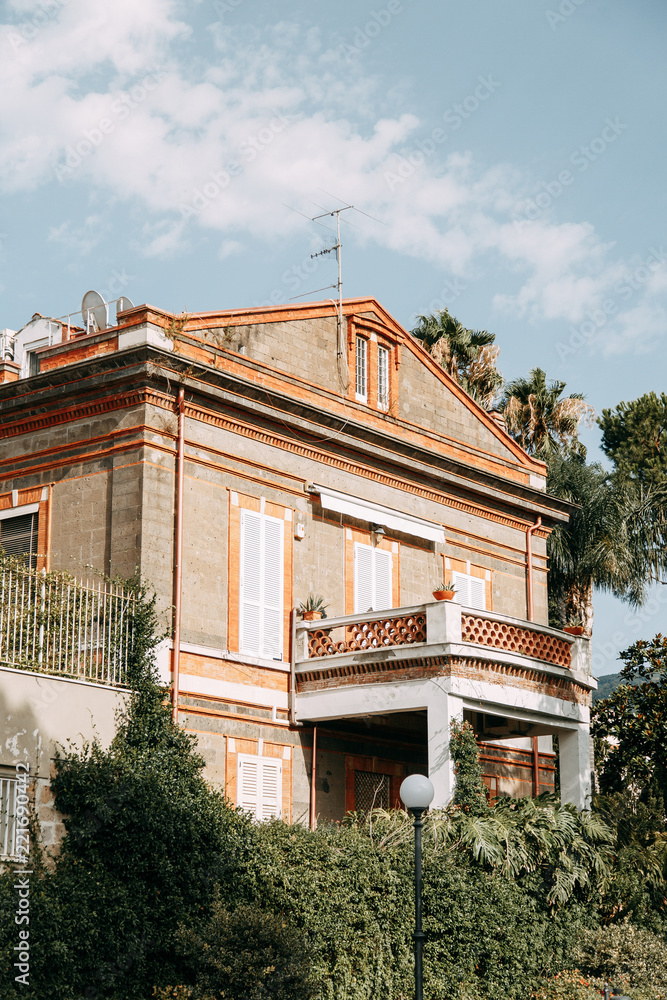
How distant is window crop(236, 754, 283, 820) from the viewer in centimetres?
1930

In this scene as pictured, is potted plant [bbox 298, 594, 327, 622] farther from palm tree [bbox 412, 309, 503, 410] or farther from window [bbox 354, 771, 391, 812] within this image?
palm tree [bbox 412, 309, 503, 410]

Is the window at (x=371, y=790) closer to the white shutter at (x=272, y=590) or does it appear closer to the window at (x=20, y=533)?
the white shutter at (x=272, y=590)

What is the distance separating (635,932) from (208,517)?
28.3 ft

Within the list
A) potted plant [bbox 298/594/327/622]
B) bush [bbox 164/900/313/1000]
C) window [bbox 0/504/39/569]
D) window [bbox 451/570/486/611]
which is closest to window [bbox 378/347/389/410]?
window [bbox 451/570/486/611]

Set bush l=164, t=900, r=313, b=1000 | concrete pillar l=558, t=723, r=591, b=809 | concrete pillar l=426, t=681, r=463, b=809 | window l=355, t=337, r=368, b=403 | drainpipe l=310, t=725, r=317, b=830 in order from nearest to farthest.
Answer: bush l=164, t=900, r=313, b=1000 → concrete pillar l=426, t=681, r=463, b=809 → drainpipe l=310, t=725, r=317, b=830 → concrete pillar l=558, t=723, r=591, b=809 → window l=355, t=337, r=368, b=403

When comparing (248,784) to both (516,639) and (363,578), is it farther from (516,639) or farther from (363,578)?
(516,639)

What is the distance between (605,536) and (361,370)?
36.6 feet

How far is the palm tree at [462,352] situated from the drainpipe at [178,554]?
17340mm

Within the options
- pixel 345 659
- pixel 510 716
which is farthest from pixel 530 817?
pixel 345 659

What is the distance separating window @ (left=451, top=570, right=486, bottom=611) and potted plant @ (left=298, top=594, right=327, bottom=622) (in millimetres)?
3871

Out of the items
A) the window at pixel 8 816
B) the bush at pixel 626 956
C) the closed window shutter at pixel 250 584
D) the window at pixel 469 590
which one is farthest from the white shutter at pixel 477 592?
the window at pixel 8 816

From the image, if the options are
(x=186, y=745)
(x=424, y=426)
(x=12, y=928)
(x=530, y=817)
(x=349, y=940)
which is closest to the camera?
(x=12, y=928)

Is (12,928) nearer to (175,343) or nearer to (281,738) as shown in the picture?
A: (281,738)

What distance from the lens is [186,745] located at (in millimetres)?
17734
